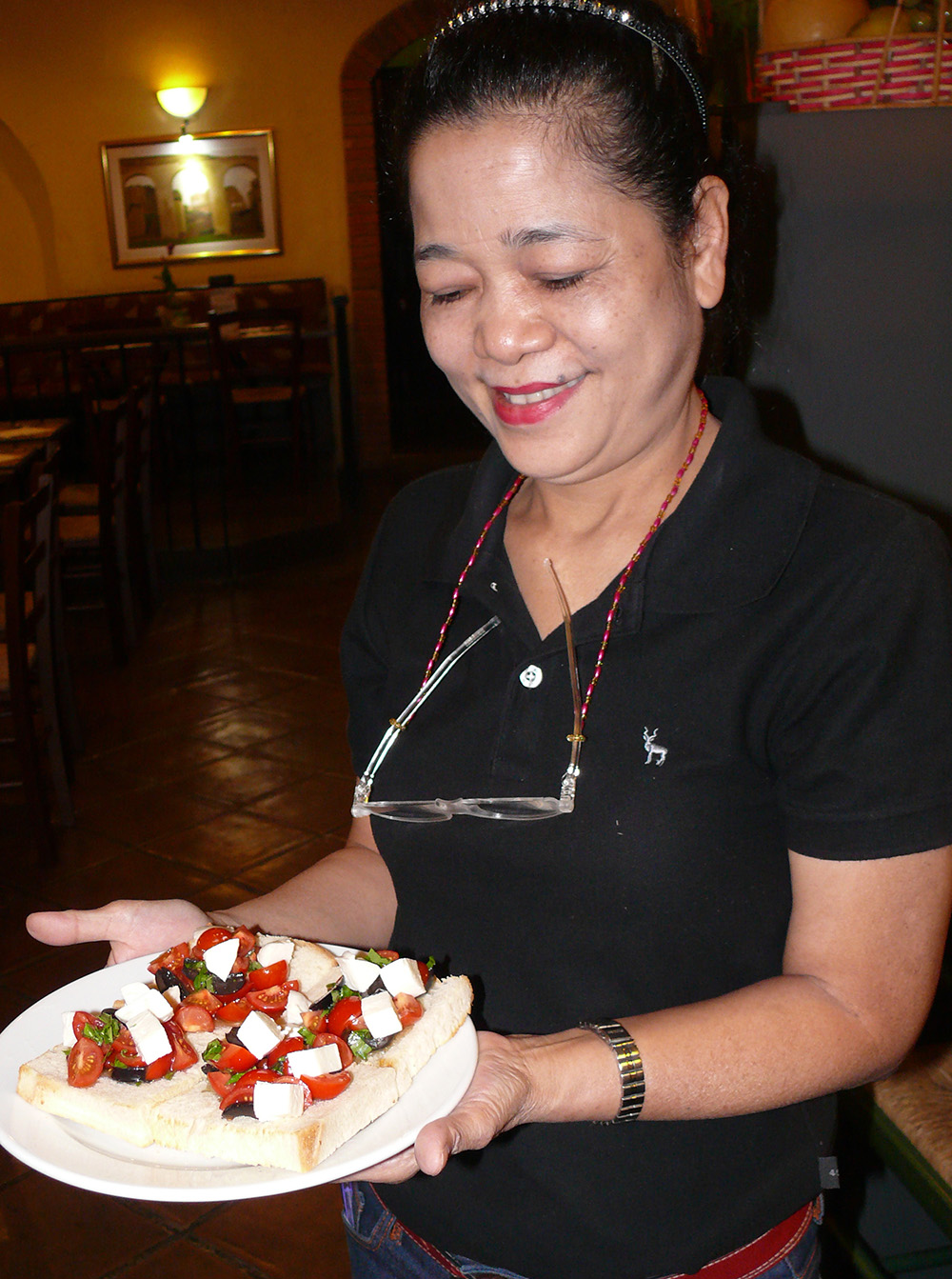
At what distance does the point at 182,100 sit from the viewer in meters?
9.62

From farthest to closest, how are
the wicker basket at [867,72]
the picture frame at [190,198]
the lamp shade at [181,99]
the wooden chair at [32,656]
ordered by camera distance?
the picture frame at [190,198] → the lamp shade at [181,99] → the wooden chair at [32,656] → the wicker basket at [867,72]

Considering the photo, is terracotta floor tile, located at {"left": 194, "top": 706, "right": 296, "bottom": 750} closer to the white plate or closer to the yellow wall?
the white plate

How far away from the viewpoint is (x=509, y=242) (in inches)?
41.1

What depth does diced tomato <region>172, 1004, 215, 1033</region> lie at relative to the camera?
116 cm

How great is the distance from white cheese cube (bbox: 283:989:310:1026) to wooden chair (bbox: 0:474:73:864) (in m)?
2.58

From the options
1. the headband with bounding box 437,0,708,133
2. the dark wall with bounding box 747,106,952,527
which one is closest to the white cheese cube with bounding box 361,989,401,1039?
the headband with bounding box 437,0,708,133

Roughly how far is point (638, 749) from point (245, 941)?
1.43ft

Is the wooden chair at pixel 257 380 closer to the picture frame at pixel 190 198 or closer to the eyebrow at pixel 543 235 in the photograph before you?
the picture frame at pixel 190 198

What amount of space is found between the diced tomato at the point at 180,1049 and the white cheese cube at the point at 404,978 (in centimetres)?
20

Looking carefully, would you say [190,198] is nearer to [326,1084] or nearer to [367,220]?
[367,220]

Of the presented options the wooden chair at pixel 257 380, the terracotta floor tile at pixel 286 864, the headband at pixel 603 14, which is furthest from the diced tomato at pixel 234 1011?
Answer: the wooden chair at pixel 257 380

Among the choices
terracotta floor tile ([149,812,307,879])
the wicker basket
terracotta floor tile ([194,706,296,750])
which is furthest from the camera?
terracotta floor tile ([194,706,296,750])

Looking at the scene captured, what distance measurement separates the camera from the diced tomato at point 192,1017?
1158 mm

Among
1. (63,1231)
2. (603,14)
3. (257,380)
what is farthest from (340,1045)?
(257,380)
